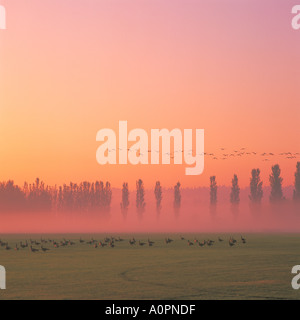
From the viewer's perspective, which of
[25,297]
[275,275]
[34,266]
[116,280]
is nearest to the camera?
[25,297]

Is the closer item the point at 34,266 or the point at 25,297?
the point at 25,297

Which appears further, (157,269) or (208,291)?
(157,269)

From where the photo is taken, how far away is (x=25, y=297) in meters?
33.2

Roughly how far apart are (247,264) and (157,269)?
10770mm

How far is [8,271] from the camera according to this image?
48.9 meters
